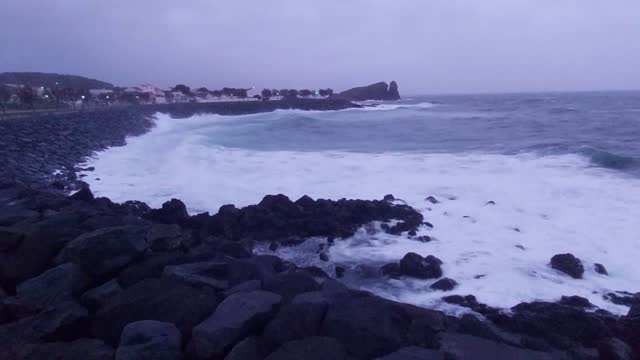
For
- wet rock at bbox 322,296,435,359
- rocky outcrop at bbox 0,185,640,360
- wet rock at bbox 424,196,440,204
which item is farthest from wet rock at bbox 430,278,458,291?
wet rock at bbox 424,196,440,204

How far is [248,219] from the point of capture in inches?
380

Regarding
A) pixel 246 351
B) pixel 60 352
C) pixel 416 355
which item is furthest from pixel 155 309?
pixel 416 355

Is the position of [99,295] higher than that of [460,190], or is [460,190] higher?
[99,295]

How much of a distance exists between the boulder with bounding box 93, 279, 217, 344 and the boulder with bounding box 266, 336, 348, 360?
41.0 inches

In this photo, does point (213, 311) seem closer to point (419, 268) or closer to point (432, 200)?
point (419, 268)

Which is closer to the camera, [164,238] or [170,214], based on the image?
[164,238]

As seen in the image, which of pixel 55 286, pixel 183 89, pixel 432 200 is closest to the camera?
pixel 55 286

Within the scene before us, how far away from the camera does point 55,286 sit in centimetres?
517

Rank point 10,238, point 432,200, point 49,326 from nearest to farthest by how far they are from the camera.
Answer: point 49,326 → point 10,238 → point 432,200

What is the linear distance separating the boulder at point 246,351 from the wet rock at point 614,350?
3.20 metres

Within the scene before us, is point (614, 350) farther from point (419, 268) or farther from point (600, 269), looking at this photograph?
point (600, 269)

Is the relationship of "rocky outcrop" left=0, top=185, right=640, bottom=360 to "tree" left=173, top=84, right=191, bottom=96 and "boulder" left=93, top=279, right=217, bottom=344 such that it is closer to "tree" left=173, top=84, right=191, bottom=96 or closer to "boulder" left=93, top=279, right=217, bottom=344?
"boulder" left=93, top=279, right=217, bottom=344

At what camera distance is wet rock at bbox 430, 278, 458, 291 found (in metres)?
7.14

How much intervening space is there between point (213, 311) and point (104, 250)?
175 centimetres
